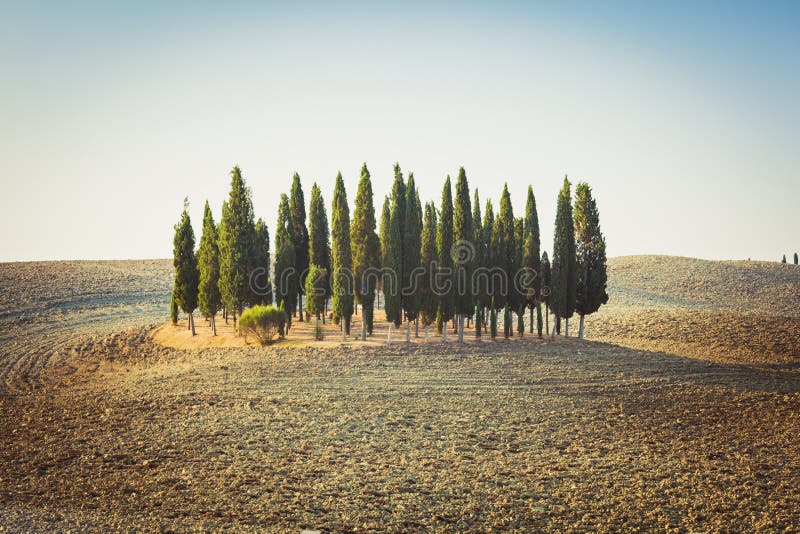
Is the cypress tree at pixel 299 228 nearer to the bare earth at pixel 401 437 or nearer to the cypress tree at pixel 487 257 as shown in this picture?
the bare earth at pixel 401 437

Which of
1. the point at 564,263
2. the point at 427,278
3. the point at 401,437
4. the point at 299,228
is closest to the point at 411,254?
the point at 427,278

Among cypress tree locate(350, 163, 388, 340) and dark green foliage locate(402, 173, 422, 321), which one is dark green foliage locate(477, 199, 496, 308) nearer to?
dark green foliage locate(402, 173, 422, 321)

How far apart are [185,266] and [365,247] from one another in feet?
51.2

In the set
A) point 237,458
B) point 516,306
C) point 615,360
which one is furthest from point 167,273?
point 237,458

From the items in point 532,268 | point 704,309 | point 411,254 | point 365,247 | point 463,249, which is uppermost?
point 365,247

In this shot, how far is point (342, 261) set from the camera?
119 ft

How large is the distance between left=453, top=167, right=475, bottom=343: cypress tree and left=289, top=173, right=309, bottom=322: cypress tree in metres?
14.7

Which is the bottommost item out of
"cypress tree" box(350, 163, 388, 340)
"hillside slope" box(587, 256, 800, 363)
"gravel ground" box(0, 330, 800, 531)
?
"gravel ground" box(0, 330, 800, 531)

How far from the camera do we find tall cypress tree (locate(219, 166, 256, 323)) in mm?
39875

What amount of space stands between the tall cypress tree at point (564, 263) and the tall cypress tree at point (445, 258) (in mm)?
8071

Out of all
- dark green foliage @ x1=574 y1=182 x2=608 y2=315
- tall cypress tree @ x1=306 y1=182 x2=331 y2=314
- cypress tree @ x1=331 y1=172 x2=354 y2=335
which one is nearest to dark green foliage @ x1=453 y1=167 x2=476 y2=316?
cypress tree @ x1=331 y1=172 x2=354 y2=335

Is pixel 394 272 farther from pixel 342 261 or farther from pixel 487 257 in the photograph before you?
pixel 487 257

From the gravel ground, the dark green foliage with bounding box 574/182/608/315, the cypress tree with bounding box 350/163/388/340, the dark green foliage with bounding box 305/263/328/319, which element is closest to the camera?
the gravel ground

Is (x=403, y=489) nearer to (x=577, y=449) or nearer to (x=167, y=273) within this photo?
(x=577, y=449)
